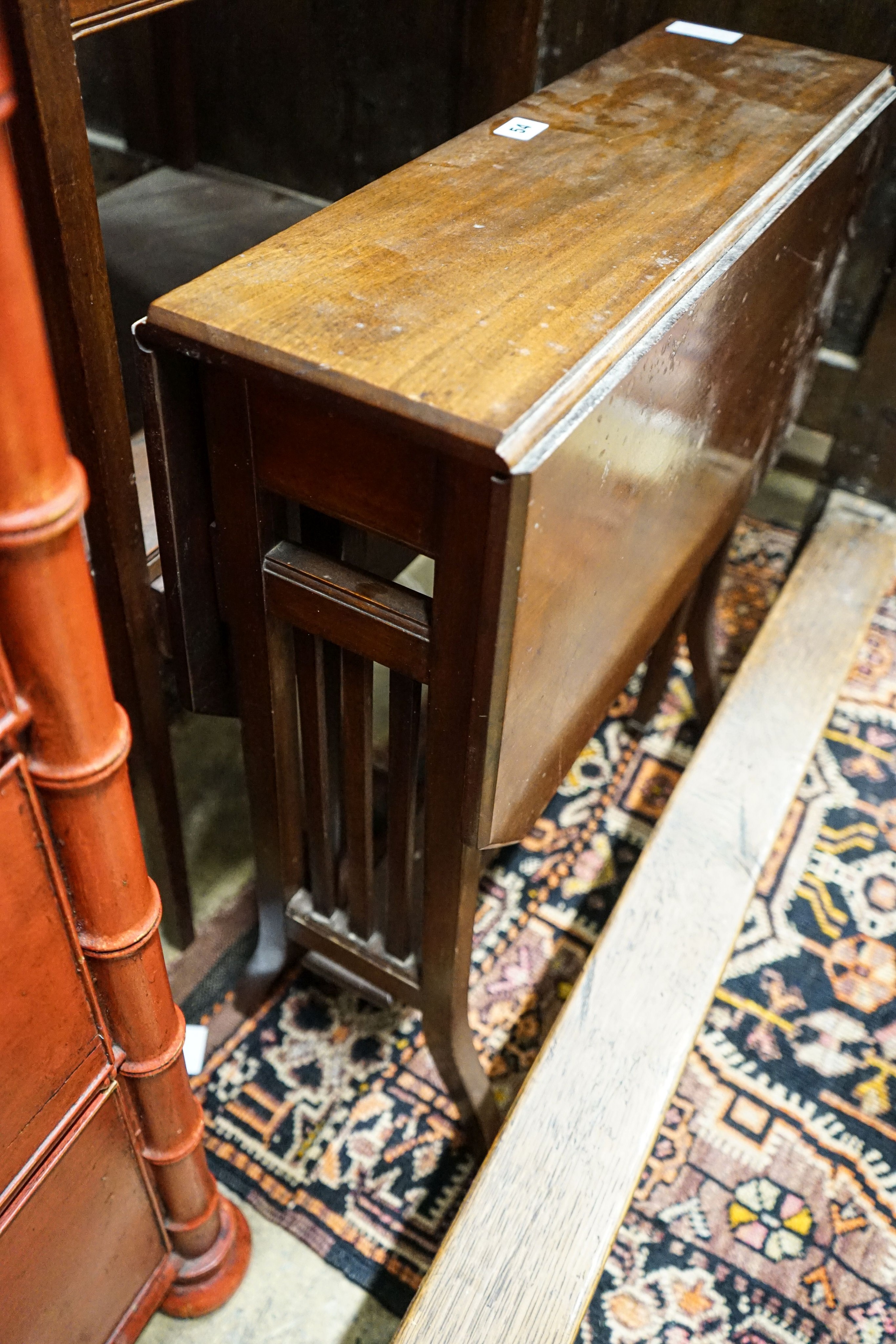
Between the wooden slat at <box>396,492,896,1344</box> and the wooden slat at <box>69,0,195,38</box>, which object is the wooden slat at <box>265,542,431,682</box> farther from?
the wooden slat at <box>396,492,896,1344</box>

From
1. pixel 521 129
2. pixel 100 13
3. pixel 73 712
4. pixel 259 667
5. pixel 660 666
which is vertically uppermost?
pixel 100 13

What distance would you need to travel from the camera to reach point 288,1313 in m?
1.25

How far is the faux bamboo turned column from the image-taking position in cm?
51

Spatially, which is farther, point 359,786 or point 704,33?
point 704,33

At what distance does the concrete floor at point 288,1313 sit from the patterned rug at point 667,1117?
21mm

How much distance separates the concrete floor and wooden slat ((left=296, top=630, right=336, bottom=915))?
1.39 feet

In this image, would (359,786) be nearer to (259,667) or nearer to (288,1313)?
(259,667)

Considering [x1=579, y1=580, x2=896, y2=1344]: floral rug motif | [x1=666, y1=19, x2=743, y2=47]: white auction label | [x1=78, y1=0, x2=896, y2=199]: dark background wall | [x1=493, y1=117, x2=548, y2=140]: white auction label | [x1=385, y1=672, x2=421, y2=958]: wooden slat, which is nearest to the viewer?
[x1=385, y1=672, x2=421, y2=958]: wooden slat

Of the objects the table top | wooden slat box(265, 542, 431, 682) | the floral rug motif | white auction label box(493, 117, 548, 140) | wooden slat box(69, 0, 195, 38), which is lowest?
the floral rug motif

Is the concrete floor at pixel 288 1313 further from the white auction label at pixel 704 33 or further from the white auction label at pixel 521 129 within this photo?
the white auction label at pixel 704 33

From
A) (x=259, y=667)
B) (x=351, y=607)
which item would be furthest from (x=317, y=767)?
(x=351, y=607)

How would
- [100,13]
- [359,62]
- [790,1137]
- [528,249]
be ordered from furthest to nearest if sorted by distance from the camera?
[359,62] < [790,1137] < [528,249] < [100,13]

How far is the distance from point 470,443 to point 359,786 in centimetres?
52

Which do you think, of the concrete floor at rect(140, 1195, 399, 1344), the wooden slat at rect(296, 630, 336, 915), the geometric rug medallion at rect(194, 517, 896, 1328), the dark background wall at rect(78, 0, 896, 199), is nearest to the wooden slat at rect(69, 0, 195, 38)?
the wooden slat at rect(296, 630, 336, 915)
